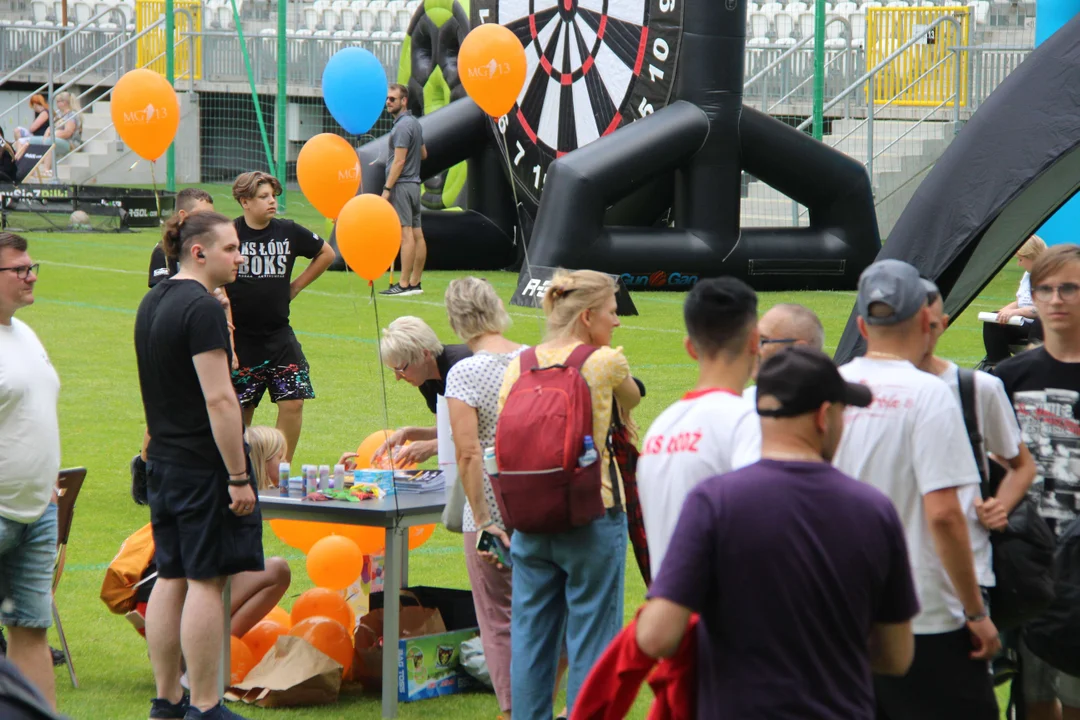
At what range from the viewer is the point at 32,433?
4875 millimetres

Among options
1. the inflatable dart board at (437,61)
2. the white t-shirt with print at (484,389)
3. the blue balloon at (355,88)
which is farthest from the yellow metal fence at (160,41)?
the white t-shirt with print at (484,389)

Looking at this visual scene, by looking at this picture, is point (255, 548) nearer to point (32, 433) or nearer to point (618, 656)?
point (32, 433)

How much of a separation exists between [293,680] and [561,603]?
4.22ft

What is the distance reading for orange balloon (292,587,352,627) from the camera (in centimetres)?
586

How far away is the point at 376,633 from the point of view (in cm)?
570

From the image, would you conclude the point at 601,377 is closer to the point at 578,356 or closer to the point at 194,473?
the point at 578,356

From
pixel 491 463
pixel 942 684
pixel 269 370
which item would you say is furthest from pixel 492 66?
pixel 942 684

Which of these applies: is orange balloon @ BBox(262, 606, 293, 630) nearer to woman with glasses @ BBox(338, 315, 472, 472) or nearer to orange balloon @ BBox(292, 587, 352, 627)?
orange balloon @ BBox(292, 587, 352, 627)

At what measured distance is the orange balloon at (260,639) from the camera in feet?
18.8

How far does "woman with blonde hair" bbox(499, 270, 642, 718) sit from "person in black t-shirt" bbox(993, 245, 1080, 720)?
1.17 metres

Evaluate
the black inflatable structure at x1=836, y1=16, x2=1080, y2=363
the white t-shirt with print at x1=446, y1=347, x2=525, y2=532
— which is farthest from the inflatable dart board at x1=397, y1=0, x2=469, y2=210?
the white t-shirt with print at x1=446, y1=347, x2=525, y2=532

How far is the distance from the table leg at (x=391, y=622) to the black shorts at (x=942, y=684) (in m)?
2.13

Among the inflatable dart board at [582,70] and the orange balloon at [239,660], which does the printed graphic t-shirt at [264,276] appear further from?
the inflatable dart board at [582,70]

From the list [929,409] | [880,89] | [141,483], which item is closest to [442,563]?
[141,483]
